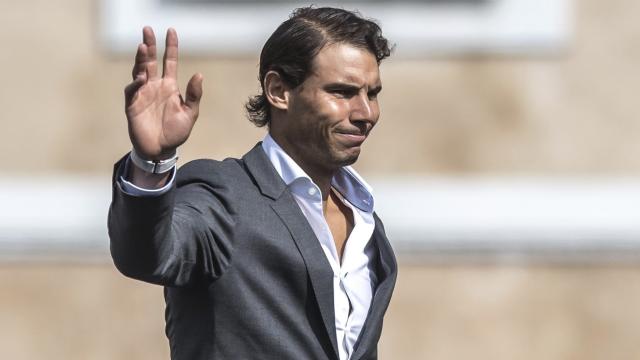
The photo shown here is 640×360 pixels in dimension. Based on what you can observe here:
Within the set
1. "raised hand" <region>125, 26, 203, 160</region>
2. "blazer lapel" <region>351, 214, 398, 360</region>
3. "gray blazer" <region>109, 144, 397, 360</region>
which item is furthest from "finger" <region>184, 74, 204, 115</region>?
"blazer lapel" <region>351, 214, 398, 360</region>

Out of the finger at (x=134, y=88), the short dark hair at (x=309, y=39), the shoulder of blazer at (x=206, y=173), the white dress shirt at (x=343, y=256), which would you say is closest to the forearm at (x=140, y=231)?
the finger at (x=134, y=88)

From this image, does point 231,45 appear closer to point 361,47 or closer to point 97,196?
point 97,196

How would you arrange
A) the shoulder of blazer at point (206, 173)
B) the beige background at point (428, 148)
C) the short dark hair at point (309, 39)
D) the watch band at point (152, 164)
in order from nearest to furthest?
the watch band at point (152, 164), the shoulder of blazer at point (206, 173), the short dark hair at point (309, 39), the beige background at point (428, 148)

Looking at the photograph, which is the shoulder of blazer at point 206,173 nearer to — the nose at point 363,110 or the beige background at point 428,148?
the nose at point 363,110

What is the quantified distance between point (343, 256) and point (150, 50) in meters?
0.78

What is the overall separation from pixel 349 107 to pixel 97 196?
3.87m

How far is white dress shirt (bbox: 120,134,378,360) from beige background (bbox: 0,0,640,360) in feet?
11.8

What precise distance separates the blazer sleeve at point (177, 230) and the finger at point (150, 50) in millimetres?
188

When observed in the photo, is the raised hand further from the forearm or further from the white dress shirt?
the white dress shirt

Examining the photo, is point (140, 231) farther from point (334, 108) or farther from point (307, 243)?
point (334, 108)

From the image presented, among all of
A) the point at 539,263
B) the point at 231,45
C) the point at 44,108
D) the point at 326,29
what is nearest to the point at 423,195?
the point at 539,263

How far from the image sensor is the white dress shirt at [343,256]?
12.1 feet

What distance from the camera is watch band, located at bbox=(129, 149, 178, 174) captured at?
318cm

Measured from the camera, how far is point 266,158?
12.4 ft
